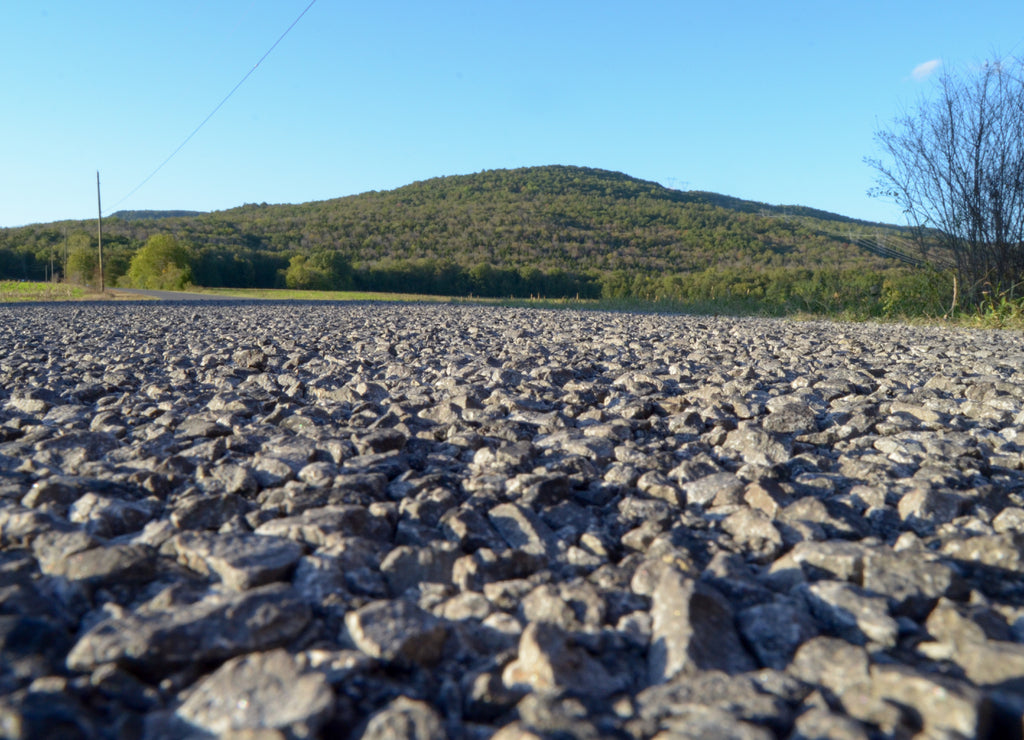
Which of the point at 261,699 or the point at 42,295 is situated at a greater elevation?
the point at 42,295

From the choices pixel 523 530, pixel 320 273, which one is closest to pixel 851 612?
pixel 523 530

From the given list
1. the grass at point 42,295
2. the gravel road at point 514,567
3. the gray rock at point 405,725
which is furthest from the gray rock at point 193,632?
the grass at point 42,295

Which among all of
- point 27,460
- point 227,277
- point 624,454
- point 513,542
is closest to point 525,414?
point 624,454

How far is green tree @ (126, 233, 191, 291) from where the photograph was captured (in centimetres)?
4138

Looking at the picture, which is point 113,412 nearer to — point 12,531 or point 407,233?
point 12,531

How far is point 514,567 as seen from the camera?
1.43m

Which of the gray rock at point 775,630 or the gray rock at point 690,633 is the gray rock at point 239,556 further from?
the gray rock at point 775,630

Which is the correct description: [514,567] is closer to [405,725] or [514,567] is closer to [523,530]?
[523,530]

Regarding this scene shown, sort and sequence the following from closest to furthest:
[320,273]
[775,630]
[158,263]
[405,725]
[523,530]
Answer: [405,725], [775,630], [523,530], [158,263], [320,273]

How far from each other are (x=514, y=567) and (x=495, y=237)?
6472cm

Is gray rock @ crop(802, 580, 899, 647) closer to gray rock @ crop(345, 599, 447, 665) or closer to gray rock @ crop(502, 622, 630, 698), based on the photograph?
gray rock @ crop(502, 622, 630, 698)

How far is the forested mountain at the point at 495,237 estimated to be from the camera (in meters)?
47.0

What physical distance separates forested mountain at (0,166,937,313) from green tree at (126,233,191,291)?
1551 millimetres

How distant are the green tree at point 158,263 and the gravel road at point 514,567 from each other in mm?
43386
